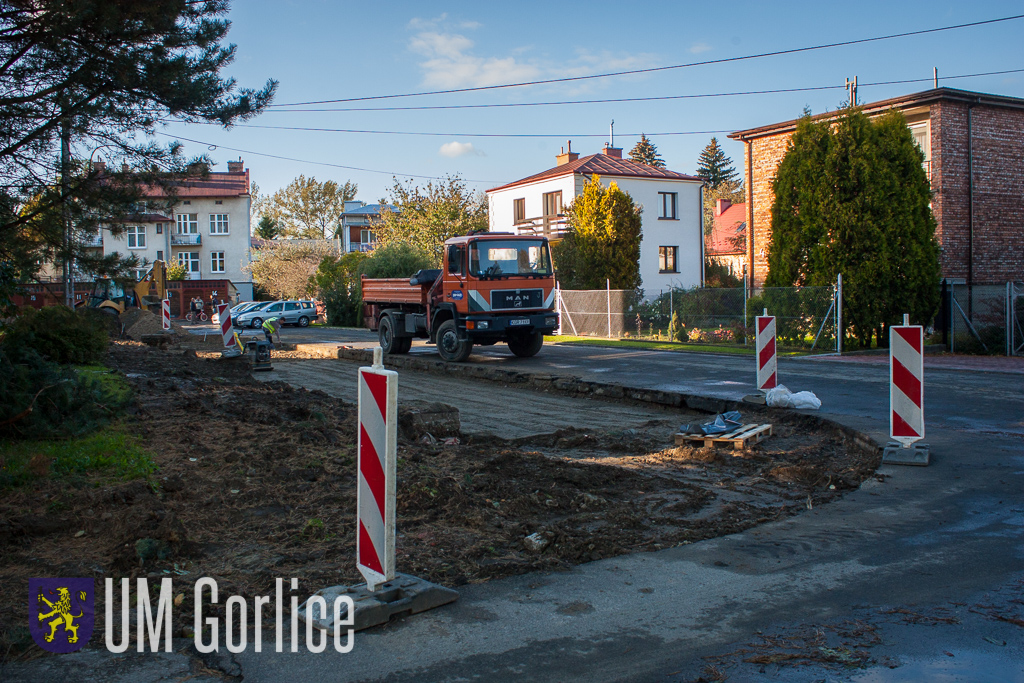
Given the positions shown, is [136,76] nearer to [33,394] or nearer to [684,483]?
[33,394]

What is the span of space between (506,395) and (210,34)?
8.13 meters

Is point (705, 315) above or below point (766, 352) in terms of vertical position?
above

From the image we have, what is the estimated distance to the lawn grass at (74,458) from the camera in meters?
6.68

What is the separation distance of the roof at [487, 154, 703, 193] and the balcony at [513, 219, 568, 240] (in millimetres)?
2182

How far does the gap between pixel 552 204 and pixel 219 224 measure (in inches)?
1529

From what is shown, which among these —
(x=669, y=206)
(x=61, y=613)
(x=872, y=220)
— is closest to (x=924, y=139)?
(x=872, y=220)

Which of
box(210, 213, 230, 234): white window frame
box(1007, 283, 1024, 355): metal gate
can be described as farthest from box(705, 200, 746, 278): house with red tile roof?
box(210, 213, 230, 234): white window frame

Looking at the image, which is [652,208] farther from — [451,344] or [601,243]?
[451,344]

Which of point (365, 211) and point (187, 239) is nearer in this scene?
point (187, 239)

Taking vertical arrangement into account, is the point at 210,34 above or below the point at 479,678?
above

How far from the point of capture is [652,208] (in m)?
42.1

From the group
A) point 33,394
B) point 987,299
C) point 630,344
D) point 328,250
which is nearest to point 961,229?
point 987,299

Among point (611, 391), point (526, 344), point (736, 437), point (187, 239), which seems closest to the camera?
point (736, 437)

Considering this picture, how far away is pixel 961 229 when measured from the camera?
23250 mm
